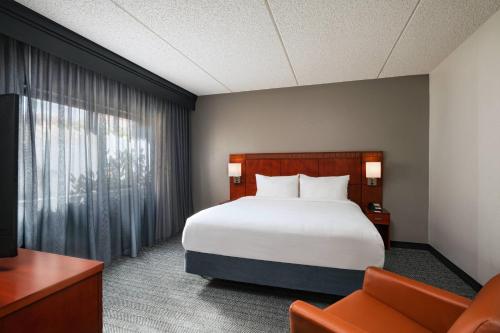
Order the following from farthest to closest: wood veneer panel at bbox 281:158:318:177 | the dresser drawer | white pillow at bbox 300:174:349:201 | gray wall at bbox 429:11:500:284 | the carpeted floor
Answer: wood veneer panel at bbox 281:158:318:177 < white pillow at bbox 300:174:349:201 < the dresser drawer < gray wall at bbox 429:11:500:284 < the carpeted floor

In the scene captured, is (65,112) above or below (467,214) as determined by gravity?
above

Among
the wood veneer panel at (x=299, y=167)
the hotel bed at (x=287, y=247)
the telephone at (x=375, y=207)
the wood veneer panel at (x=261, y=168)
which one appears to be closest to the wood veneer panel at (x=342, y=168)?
the wood veneer panel at (x=299, y=167)

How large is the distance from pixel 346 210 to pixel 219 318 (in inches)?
66.8

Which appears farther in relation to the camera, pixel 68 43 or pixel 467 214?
pixel 467 214

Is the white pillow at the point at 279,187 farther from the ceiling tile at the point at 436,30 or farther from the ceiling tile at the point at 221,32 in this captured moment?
the ceiling tile at the point at 436,30

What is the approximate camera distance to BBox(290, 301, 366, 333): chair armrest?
1.01 m

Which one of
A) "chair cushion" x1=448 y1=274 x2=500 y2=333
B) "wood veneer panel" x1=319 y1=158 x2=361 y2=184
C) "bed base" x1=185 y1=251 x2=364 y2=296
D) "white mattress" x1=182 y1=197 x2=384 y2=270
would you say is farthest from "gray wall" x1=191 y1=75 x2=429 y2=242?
"chair cushion" x1=448 y1=274 x2=500 y2=333

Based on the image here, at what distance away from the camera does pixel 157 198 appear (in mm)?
3756

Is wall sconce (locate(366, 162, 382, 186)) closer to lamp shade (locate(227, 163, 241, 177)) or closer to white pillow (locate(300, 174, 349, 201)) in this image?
white pillow (locate(300, 174, 349, 201))

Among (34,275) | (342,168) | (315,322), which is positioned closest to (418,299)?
(315,322)

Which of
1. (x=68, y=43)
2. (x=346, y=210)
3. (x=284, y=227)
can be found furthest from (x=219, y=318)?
(x=68, y=43)

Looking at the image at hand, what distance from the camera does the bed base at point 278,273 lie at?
6.38 feet

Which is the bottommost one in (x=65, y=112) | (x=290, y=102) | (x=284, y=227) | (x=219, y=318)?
(x=219, y=318)

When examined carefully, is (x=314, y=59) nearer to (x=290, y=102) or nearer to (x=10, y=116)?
(x=290, y=102)
